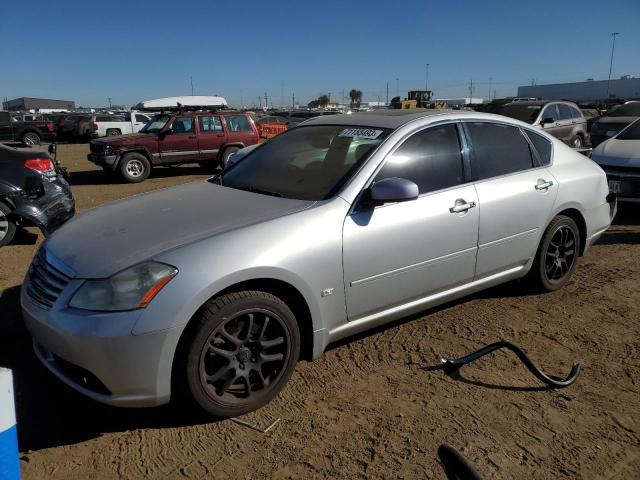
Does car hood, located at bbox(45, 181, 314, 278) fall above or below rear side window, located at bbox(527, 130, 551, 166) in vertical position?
below

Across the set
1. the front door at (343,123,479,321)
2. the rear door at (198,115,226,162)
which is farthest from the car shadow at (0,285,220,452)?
the rear door at (198,115,226,162)

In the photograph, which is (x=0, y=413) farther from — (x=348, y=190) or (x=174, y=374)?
(x=348, y=190)

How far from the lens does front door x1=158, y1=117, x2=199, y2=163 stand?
42.4 feet

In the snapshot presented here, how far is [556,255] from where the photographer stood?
445 centimetres

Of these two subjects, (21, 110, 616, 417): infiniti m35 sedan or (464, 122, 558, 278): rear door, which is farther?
(464, 122, 558, 278): rear door

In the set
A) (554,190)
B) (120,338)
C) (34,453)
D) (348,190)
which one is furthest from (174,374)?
(554,190)

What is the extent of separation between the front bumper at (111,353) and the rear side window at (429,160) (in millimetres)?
1703

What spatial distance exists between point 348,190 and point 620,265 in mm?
3663

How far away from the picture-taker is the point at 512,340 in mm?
3707

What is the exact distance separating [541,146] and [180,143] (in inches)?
408

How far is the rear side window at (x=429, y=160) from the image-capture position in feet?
11.2

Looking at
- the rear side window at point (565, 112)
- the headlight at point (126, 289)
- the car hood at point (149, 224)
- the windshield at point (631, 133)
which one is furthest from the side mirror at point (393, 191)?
the rear side window at point (565, 112)

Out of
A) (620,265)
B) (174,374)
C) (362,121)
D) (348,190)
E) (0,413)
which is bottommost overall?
(620,265)

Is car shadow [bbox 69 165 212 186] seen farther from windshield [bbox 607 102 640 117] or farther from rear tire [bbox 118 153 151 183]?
windshield [bbox 607 102 640 117]
